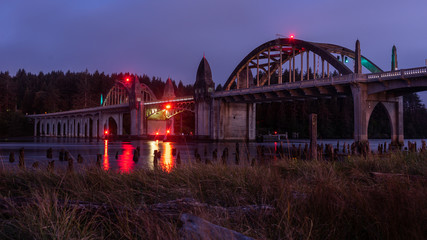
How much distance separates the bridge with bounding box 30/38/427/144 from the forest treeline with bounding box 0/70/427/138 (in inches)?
647

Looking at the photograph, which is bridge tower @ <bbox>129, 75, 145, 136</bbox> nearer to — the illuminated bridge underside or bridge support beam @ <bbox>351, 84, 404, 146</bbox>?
the illuminated bridge underside

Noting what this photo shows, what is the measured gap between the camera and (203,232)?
4.15 m

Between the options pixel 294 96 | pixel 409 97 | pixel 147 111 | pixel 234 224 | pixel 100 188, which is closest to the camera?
pixel 234 224

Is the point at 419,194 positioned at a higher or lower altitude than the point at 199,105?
lower

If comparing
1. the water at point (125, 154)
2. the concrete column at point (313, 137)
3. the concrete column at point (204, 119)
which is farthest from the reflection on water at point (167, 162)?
the concrete column at point (204, 119)

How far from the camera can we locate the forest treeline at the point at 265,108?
115m

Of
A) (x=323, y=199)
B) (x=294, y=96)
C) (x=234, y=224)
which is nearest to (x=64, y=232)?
(x=234, y=224)

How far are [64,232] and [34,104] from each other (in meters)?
189

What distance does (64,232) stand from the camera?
186 inches

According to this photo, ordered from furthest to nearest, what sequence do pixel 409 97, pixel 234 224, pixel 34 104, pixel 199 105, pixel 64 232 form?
pixel 34 104 < pixel 409 97 < pixel 199 105 < pixel 234 224 < pixel 64 232

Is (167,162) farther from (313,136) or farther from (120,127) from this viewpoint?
(120,127)

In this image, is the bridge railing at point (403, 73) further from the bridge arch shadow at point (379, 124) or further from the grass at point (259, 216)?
the bridge arch shadow at point (379, 124)

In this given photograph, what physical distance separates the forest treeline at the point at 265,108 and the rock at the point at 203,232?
100025 millimetres

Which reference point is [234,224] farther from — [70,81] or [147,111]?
[70,81]
